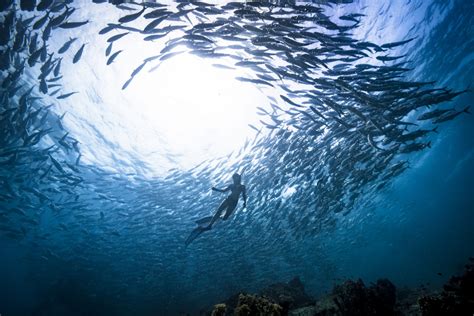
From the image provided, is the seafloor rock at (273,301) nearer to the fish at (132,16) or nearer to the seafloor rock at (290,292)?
the seafloor rock at (290,292)

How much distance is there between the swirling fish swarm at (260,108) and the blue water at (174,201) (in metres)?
0.26

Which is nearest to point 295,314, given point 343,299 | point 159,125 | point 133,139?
point 343,299

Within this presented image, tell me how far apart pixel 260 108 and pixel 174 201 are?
12.2m

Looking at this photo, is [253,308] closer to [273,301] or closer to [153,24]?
[273,301]

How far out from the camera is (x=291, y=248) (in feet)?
104

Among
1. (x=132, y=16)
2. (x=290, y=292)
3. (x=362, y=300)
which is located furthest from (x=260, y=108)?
(x=290, y=292)

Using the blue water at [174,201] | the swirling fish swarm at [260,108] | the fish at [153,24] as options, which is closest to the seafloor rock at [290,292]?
the blue water at [174,201]

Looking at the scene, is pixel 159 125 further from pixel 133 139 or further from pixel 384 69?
pixel 384 69

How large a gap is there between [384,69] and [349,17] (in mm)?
2674

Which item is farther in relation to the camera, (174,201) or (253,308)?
(174,201)

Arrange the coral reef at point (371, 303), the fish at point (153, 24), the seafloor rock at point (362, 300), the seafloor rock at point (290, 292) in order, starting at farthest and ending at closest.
Answer: 1. the seafloor rock at point (290, 292)
2. the seafloor rock at point (362, 300)
3. the fish at point (153, 24)
4. the coral reef at point (371, 303)

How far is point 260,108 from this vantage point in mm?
10297

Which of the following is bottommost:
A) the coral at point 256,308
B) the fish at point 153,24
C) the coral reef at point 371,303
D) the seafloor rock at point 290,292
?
the coral reef at point 371,303

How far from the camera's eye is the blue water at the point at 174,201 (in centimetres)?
1315
